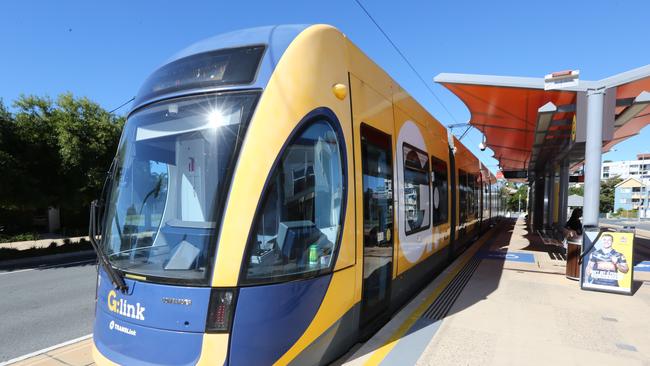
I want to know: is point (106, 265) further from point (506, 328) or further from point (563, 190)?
point (563, 190)

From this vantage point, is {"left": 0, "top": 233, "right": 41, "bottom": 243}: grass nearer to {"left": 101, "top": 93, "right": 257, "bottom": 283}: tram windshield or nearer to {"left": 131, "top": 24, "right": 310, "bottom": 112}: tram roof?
{"left": 101, "top": 93, "right": 257, "bottom": 283}: tram windshield

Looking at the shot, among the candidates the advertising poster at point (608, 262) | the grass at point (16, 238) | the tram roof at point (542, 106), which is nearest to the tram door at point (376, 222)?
the advertising poster at point (608, 262)

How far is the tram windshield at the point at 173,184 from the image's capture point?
2707mm

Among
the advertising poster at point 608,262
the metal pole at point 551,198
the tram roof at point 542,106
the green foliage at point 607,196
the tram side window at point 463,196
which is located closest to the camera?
the advertising poster at point 608,262

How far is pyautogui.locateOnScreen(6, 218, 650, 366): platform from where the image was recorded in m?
3.75

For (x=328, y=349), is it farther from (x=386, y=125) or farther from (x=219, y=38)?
(x=219, y=38)

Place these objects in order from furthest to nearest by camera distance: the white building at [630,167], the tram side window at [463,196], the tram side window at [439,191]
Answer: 1. the white building at [630,167]
2. the tram side window at [463,196]
3. the tram side window at [439,191]

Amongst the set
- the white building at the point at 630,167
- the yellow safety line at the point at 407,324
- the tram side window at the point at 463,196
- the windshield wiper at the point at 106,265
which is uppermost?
the white building at the point at 630,167

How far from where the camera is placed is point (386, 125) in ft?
14.4

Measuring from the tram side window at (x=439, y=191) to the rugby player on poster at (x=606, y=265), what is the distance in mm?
2561

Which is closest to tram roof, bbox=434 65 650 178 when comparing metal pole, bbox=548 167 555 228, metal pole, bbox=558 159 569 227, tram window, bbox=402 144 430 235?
metal pole, bbox=558 159 569 227

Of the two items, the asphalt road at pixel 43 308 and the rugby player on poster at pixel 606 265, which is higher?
the rugby player on poster at pixel 606 265

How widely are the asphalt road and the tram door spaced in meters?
3.88

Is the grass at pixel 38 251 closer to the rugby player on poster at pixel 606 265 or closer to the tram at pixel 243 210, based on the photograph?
the tram at pixel 243 210
